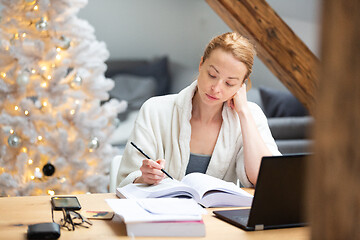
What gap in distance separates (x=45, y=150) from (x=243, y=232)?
5.61 ft

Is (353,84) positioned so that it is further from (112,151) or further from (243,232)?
(112,151)

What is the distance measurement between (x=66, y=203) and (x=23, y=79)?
4.64ft

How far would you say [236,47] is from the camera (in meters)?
1.90

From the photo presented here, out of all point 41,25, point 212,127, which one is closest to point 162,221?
point 212,127

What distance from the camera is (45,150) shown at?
2.79 meters

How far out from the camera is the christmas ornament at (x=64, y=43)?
280 cm

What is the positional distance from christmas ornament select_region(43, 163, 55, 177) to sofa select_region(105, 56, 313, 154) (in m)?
0.79

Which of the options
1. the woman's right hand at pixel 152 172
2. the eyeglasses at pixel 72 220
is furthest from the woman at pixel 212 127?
the eyeglasses at pixel 72 220

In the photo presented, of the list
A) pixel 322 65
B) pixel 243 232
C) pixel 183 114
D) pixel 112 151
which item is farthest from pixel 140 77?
pixel 322 65

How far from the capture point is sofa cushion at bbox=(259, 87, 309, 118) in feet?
14.4

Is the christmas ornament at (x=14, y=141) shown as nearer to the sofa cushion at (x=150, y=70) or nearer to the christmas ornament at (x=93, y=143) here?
the christmas ornament at (x=93, y=143)

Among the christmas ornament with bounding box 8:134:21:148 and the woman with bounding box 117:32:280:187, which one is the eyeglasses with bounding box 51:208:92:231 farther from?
the christmas ornament with bounding box 8:134:21:148

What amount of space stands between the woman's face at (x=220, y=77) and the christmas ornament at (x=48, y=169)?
4.05ft

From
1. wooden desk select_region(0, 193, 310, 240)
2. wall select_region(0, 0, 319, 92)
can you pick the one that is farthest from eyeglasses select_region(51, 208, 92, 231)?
wall select_region(0, 0, 319, 92)
